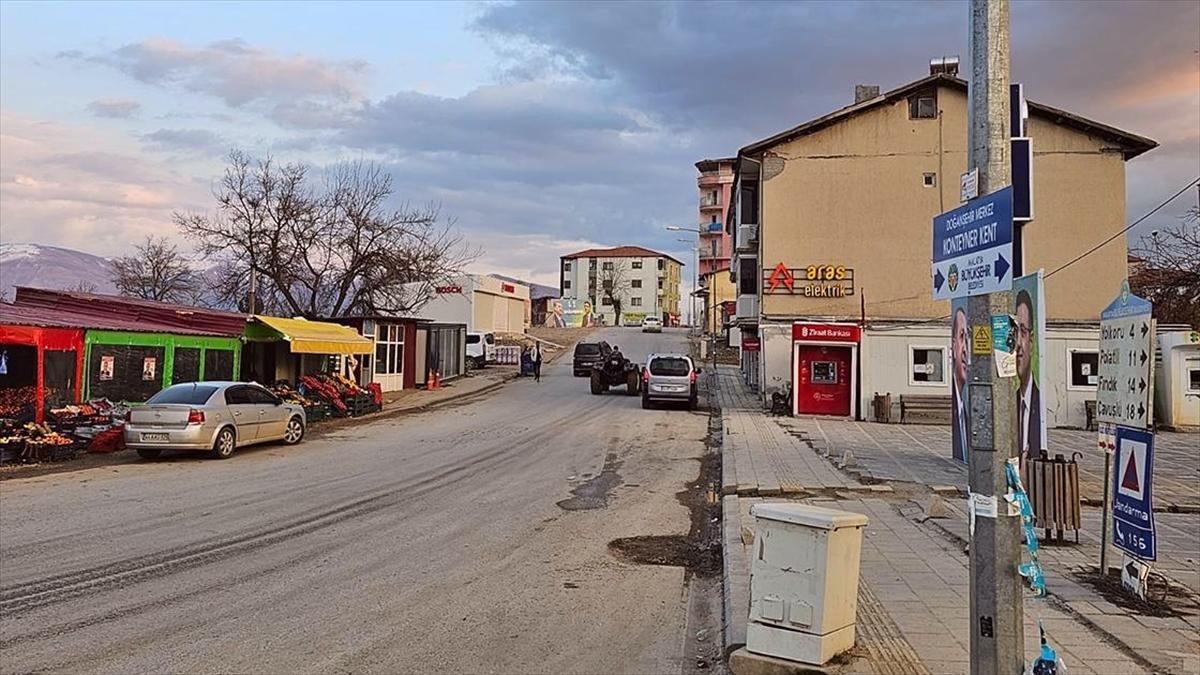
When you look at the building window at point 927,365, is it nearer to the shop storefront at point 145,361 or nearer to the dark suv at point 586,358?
the shop storefront at point 145,361

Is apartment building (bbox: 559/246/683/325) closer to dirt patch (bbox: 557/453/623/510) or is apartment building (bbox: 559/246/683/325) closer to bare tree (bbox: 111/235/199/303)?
bare tree (bbox: 111/235/199/303)

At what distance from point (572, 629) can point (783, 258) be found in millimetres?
25276

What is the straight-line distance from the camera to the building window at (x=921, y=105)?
30141 mm

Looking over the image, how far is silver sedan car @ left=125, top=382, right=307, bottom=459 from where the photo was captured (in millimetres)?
16156

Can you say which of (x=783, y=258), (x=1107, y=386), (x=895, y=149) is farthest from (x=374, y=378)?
(x=1107, y=386)

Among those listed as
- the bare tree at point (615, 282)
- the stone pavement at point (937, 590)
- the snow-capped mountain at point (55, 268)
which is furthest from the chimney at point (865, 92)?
the bare tree at point (615, 282)

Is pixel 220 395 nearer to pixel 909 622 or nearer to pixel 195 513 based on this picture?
pixel 195 513

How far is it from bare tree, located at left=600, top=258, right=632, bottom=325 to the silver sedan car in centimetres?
10360

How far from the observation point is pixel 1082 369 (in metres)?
28.3

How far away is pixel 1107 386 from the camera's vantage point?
7812 millimetres

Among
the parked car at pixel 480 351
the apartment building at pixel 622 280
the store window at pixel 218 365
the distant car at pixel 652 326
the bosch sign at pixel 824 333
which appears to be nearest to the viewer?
the store window at pixel 218 365

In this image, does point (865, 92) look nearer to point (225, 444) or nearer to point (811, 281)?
point (811, 281)

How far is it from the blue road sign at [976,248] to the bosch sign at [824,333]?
22.7 meters

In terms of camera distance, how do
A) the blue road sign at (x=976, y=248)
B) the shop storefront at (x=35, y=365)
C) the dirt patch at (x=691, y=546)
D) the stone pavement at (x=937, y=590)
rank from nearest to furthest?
the blue road sign at (x=976, y=248) < the stone pavement at (x=937, y=590) < the dirt patch at (x=691, y=546) < the shop storefront at (x=35, y=365)
